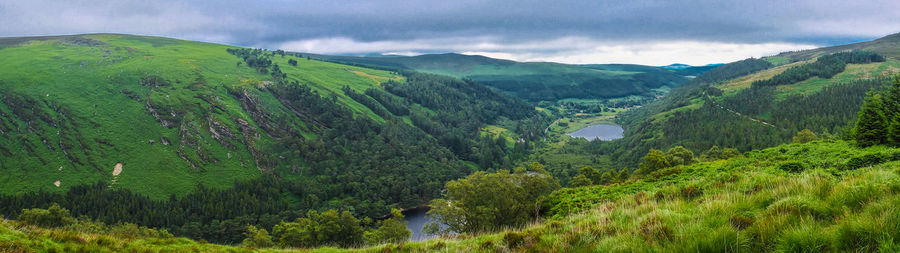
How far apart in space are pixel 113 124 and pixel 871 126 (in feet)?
561

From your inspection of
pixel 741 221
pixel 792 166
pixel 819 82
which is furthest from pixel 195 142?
pixel 819 82

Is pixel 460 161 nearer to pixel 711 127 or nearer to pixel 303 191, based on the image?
pixel 303 191

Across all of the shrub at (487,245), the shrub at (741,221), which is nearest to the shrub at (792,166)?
the shrub at (741,221)

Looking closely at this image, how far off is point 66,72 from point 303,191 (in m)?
120

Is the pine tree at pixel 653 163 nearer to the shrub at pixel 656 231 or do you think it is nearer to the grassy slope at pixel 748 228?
the grassy slope at pixel 748 228

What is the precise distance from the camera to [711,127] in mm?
142875

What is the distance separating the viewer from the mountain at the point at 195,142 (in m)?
108

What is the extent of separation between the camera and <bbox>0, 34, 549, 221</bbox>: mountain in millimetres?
108500

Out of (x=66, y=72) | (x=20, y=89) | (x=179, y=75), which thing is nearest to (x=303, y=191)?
(x=179, y=75)

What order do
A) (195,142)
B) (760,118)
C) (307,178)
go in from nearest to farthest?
(195,142), (307,178), (760,118)

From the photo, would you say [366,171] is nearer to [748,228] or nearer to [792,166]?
[792,166]

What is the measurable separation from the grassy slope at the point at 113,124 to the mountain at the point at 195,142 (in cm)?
39

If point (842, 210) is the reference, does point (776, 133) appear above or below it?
below

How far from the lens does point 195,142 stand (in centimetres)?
12688
